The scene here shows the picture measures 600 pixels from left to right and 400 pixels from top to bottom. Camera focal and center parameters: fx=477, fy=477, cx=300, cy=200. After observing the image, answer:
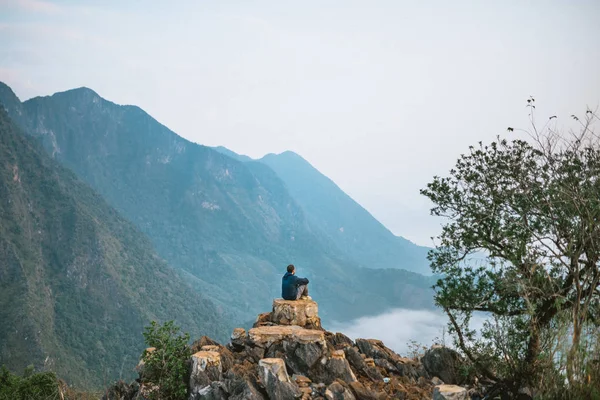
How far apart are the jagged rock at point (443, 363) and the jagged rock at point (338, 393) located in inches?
136

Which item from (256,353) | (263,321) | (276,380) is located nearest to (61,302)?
(263,321)

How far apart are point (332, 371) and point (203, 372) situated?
3.51 meters

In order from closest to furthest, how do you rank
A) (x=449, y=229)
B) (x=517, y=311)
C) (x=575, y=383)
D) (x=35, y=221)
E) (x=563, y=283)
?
(x=575, y=383)
(x=563, y=283)
(x=517, y=311)
(x=449, y=229)
(x=35, y=221)

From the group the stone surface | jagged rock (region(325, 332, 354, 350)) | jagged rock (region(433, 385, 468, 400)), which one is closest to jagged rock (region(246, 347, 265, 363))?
the stone surface

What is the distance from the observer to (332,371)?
13133 millimetres

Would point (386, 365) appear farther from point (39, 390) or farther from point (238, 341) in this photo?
point (39, 390)

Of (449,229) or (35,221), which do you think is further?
(35,221)

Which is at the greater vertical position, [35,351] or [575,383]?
[575,383]

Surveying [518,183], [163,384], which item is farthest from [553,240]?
[163,384]

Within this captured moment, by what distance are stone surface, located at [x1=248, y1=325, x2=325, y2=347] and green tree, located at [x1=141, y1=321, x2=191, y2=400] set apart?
80.8 inches

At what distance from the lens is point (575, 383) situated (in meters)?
6.78

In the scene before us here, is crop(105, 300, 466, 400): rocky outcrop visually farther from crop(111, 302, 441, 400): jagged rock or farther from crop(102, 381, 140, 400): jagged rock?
crop(102, 381, 140, 400): jagged rock

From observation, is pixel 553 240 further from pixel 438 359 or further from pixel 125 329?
pixel 125 329

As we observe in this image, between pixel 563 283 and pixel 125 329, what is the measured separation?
575 feet
